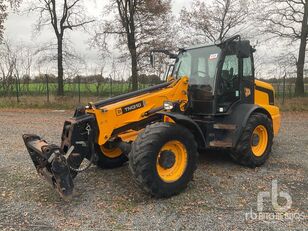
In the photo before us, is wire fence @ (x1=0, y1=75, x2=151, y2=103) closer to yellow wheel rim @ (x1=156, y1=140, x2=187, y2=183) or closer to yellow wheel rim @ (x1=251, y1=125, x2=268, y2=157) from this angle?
yellow wheel rim @ (x1=251, y1=125, x2=268, y2=157)

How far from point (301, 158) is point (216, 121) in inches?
99.5

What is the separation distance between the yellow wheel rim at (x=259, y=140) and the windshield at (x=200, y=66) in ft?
4.56

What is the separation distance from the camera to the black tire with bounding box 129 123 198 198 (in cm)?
494

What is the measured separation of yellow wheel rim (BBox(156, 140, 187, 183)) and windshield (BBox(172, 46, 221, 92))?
1.59 metres

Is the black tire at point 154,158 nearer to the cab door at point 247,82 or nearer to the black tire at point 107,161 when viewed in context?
the black tire at point 107,161

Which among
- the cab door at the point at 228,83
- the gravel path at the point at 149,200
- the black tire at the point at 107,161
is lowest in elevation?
the gravel path at the point at 149,200

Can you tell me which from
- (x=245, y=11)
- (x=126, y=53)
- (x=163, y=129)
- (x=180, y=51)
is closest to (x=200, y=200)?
(x=163, y=129)

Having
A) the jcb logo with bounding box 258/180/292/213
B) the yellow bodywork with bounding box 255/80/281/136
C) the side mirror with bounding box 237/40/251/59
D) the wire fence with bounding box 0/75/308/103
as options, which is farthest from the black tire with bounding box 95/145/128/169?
the wire fence with bounding box 0/75/308/103

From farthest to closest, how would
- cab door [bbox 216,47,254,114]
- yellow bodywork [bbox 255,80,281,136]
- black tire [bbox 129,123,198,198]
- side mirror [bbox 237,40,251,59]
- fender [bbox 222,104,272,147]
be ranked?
yellow bodywork [bbox 255,80,281,136] → cab door [bbox 216,47,254,114] → fender [bbox 222,104,272,147] → side mirror [bbox 237,40,251,59] → black tire [bbox 129,123,198,198]

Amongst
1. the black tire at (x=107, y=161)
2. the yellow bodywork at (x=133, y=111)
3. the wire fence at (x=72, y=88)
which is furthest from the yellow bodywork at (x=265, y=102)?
the wire fence at (x=72, y=88)

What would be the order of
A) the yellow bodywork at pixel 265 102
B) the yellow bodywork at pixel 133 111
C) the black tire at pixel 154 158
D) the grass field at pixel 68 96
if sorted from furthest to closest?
the grass field at pixel 68 96, the yellow bodywork at pixel 265 102, the yellow bodywork at pixel 133 111, the black tire at pixel 154 158

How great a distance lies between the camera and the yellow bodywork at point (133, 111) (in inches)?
218

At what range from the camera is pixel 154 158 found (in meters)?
5.02

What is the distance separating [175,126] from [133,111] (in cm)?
85
